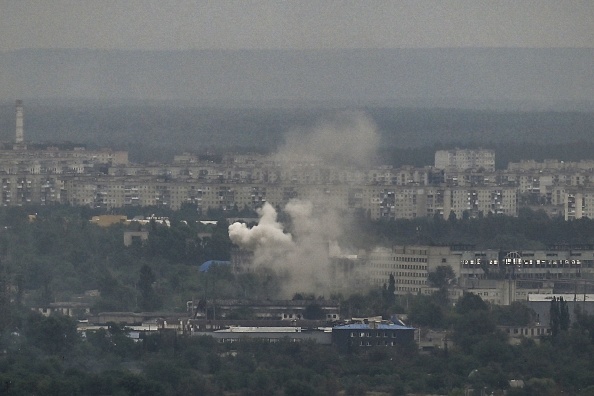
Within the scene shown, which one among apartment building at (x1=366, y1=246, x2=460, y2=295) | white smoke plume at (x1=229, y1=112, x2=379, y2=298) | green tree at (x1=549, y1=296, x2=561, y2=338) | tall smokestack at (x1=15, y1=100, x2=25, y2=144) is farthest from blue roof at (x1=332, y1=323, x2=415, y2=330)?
tall smokestack at (x1=15, y1=100, x2=25, y2=144)

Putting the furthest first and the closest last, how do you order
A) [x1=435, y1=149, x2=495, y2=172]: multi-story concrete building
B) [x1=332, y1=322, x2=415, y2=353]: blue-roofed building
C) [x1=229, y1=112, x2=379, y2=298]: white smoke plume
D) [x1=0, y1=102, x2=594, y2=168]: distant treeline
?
[x1=0, y1=102, x2=594, y2=168]: distant treeline → [x1=435, y1=149, x2=495, y2=172]: multi-story concrete building → [x1=229, y1=112, x2=379, y2=298]: white smoke plume → [x1=332, y1=322, x2=415, y2=353]: blue-roofed building

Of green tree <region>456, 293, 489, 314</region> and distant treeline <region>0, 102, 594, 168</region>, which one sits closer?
green tree <region>456, 293, 489, 314</region>

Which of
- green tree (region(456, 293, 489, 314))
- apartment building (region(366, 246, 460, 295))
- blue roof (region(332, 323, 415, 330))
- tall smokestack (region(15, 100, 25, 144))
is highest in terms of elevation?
tall smokestack (region(15, 100, 25, 144))

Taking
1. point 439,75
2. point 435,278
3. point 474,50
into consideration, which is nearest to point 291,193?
point 435,278

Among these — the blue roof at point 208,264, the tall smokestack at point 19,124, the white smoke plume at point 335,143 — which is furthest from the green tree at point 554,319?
the tall smokestack at point 19,124

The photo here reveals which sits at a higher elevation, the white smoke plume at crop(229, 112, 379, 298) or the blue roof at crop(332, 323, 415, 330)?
the white smoke plume at crop(229, 112, 379, 298)

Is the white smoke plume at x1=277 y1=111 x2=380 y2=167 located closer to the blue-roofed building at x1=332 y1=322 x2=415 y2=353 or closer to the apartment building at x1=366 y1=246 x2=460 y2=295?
the apartment building at x1=366 y1=246 x2=460 y2=295

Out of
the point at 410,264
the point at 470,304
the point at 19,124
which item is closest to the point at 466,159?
the point at 19,124

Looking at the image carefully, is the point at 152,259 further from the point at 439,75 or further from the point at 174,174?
the point at 439,75
